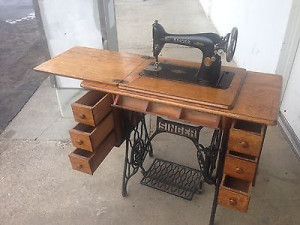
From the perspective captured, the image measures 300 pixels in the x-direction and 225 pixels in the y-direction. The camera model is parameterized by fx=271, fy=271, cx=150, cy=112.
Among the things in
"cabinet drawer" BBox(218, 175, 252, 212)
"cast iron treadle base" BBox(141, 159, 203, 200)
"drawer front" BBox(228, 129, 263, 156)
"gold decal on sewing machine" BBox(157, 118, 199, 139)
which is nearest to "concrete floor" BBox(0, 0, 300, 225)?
"cast iron treadle base" BBox(141, 159, 203, 200)

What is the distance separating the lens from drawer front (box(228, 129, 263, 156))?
4.00ft

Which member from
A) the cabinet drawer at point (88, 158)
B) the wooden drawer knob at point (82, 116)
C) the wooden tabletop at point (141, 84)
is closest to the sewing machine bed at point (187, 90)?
the wooden tabletop at point (141, 84)

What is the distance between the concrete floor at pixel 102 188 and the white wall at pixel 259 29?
2.65 ft

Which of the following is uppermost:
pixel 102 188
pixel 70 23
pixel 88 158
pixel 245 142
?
pixel 70 23

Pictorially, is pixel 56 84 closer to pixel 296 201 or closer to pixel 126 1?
pixel 296 201

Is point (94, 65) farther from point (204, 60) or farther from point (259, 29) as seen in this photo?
point (259, 29)

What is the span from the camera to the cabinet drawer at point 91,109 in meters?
1.42

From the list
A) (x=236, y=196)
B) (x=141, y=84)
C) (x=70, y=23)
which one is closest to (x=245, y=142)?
(x=236, y=196)

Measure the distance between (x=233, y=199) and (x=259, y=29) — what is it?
7.45 feet

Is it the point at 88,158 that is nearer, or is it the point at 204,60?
the point at 204,60

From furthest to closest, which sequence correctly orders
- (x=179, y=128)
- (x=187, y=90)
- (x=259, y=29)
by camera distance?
(x=259, y=29)
(x=179, y=128)
(x=187, y=90)

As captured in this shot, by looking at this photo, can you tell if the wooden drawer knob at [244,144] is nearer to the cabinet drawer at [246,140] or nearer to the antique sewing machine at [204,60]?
the cabinet drawer at [246,140]

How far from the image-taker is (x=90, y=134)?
143cm

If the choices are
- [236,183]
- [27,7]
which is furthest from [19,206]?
[27,7]
